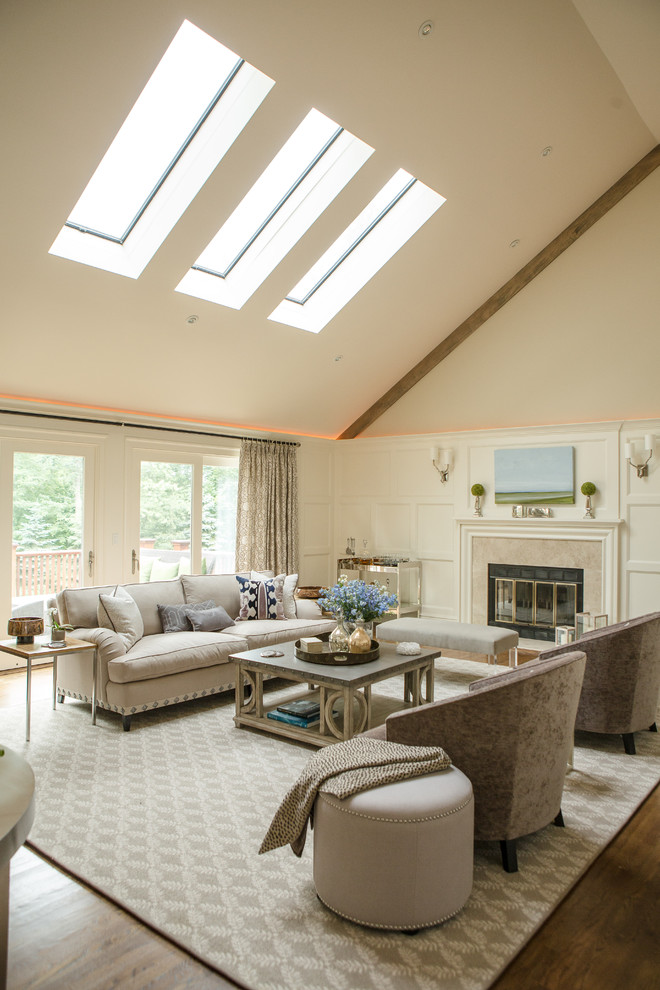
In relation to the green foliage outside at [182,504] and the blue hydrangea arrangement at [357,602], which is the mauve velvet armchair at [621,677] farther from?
the green foliage outside at [182,504]

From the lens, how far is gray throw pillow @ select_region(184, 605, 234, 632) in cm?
525

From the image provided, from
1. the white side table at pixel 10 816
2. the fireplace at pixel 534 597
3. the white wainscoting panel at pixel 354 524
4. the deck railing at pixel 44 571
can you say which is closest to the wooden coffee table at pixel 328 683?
the white side table at pixel 10 816

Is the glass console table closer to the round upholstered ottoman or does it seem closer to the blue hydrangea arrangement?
the blue hydrangea arrangement

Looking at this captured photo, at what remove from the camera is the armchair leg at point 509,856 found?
263cm

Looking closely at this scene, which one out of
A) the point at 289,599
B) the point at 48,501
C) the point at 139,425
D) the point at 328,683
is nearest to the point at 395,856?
the point at 328,683

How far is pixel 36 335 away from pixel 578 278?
5.00 meters

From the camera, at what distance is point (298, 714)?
13.7 feet

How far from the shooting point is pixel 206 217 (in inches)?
188

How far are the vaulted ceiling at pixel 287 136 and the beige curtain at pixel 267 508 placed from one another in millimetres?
502

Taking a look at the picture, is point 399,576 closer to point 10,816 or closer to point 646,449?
point 646,449

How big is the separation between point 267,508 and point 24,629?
381 centimetres

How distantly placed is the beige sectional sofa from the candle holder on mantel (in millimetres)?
344

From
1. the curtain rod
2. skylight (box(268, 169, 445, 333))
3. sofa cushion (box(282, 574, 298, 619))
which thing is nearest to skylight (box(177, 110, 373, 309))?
skylight (box(268, 169, 445, 333))

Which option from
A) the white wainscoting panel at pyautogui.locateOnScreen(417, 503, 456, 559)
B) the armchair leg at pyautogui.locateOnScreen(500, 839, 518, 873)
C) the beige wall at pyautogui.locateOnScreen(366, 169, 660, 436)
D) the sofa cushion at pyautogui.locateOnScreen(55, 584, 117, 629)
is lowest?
the armchair leg at pyautogui.locateOnScreen(500, 839, 518, 873)
